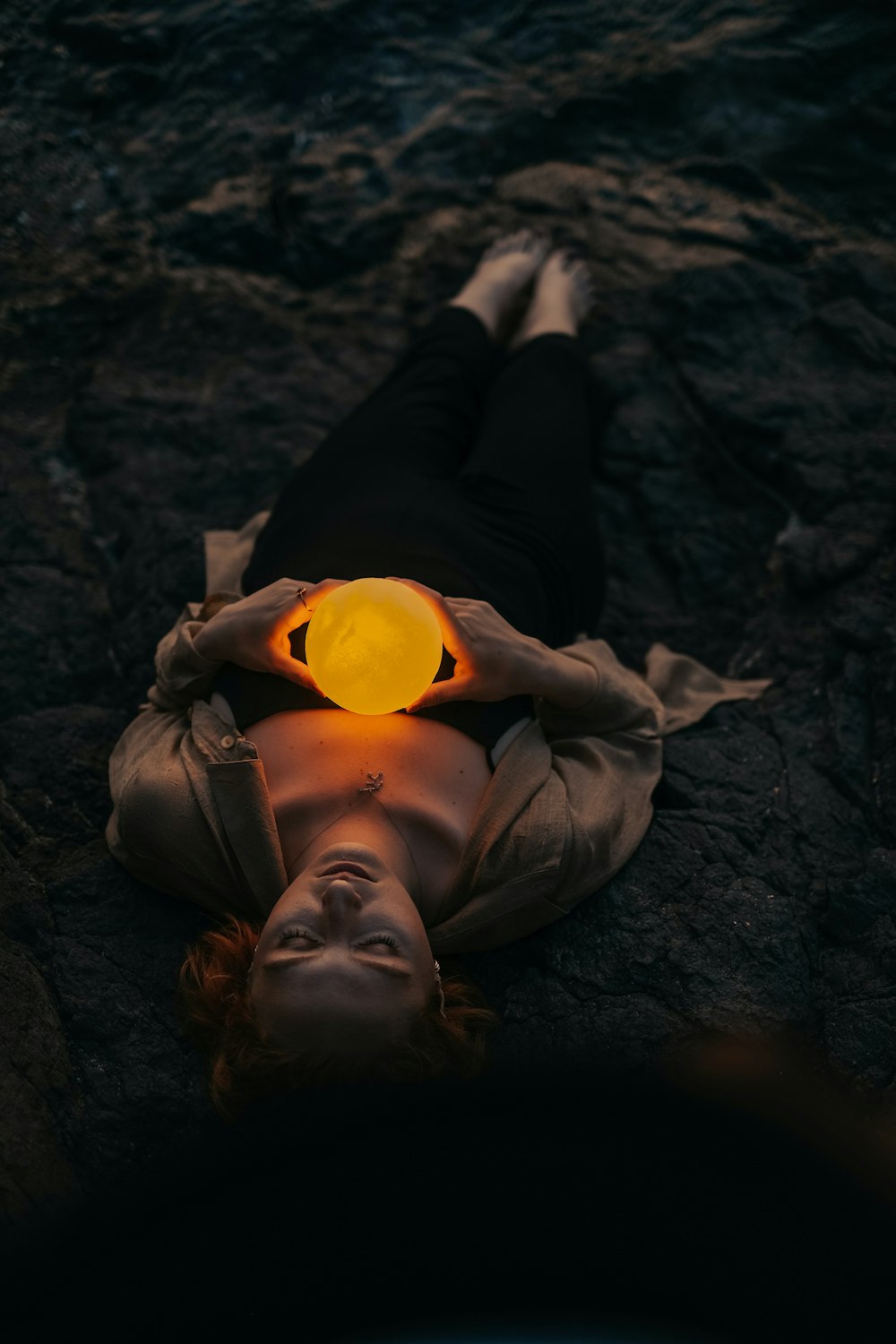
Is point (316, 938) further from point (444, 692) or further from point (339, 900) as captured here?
point (444, 692)

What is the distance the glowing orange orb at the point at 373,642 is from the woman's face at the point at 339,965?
39 centimetres

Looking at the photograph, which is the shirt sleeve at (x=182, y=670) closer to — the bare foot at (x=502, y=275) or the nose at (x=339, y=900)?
the nose at (x=339, y=900)

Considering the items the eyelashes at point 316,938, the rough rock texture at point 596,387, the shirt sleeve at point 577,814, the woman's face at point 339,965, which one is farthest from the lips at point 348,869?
the rough rock texture at point 596,387

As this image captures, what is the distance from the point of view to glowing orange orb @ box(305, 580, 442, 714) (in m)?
2.11

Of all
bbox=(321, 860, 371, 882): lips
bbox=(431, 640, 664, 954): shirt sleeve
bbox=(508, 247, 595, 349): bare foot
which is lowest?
bbox=(431, 640, 664, 954): shirt sleeve

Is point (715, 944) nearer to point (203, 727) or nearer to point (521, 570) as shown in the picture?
point (521, 570)

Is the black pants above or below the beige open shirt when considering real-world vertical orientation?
above

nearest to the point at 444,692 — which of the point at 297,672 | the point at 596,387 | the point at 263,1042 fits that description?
the point at 297,672

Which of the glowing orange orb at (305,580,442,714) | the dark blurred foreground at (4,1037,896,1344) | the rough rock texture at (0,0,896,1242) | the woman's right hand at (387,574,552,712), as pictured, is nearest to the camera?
the glowing orange orb at (305,580,442,714)

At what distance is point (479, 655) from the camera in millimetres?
2482

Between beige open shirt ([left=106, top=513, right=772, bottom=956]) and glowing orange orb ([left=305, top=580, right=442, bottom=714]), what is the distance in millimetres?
401

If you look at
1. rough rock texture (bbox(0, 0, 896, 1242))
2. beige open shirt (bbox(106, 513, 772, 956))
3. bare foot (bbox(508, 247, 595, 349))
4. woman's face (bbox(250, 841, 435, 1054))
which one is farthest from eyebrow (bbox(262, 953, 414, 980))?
bare foot (bbox(508, 247, 595, 349))

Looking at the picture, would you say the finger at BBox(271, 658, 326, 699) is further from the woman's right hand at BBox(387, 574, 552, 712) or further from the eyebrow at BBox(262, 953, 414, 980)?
the eyebrow at BBox(262, 953, 414, 980)

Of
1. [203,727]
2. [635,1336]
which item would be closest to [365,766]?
[203,727]
